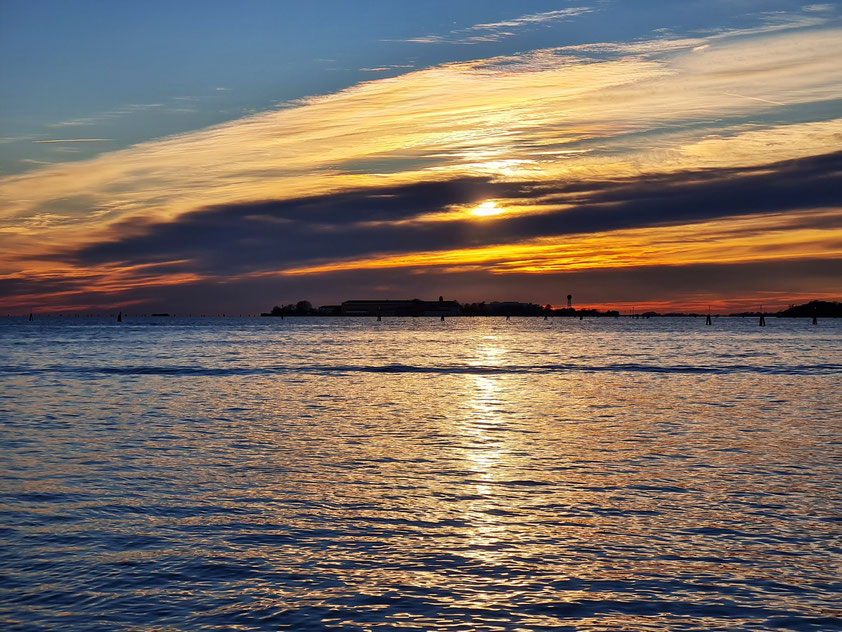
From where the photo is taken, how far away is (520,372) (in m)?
60.9

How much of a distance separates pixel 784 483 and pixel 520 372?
138 ft

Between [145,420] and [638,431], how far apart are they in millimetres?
18759

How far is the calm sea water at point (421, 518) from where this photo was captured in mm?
10852

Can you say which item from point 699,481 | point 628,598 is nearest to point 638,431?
point 699,481

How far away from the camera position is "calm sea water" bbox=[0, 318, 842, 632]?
1085 cm

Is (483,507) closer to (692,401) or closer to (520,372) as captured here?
(692,401)

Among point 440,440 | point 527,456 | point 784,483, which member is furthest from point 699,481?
point 440,440

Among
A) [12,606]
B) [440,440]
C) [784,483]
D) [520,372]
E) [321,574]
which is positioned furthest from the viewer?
[520,372]

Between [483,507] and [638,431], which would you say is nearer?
[483,507]

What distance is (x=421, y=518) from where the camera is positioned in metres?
15.5

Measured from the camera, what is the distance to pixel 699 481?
1930 centimetres

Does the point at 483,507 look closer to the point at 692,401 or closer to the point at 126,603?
the point at 126,603

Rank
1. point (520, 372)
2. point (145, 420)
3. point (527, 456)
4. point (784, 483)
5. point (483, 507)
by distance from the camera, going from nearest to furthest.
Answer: point (483, 507) < point (784, 483) < point (527, 456) < point (145, 420) < point (520, 372)

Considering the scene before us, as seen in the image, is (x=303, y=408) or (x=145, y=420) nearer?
(x=145, y=420)
